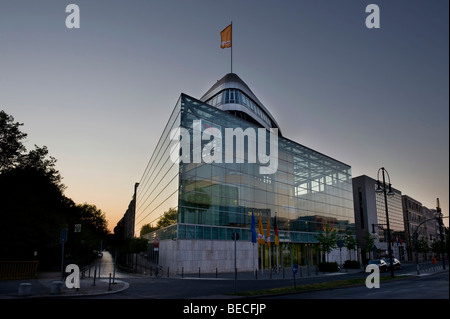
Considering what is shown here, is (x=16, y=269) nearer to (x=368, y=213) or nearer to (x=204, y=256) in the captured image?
A: (x=204, y=256)

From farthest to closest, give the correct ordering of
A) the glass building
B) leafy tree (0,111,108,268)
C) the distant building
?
the distant building → the glass building → leafy tree (0,111,108,268)

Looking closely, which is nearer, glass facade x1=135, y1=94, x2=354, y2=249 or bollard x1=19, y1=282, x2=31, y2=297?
bollard x1=19, y1=282, x2=31, y2=297

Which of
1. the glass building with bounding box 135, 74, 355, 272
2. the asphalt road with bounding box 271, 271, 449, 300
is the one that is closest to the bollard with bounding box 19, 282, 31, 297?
the asphalt road with bounding box 271, 271, 449, 300

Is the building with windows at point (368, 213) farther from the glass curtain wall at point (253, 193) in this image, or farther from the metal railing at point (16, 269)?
the metal railing at point (16, 269)

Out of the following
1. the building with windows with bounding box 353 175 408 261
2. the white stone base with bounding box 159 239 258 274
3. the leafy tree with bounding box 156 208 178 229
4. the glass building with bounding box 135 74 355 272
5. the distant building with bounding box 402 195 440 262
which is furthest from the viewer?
the distant building with bounding box 402 195 440 262

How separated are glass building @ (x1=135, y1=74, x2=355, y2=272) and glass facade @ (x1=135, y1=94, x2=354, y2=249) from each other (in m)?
0.12

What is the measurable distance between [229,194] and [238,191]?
1.72 meters

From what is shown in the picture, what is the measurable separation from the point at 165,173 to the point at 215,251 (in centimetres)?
1490

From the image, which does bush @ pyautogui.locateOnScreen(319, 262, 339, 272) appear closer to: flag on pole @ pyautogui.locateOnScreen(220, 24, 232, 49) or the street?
the street

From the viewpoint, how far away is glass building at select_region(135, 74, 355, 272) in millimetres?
38312

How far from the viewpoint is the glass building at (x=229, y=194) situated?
38312 millimetres
